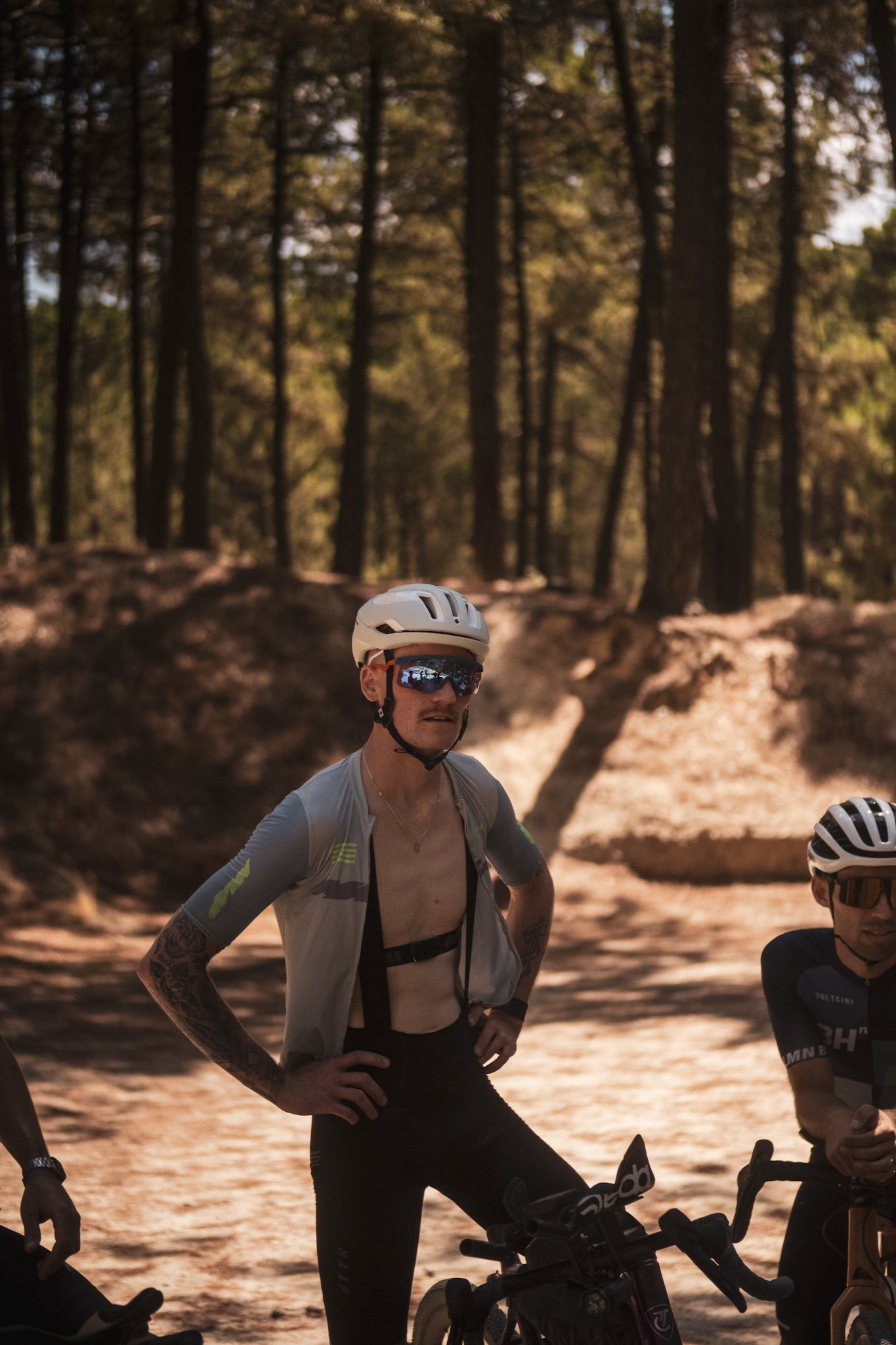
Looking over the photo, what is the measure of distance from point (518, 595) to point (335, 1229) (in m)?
15.3

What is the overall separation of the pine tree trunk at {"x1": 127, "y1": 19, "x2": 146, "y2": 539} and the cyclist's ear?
51.6 feet

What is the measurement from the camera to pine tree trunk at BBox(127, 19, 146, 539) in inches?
829

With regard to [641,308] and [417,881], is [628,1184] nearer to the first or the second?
[417,881]

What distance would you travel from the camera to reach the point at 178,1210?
21.7 ft

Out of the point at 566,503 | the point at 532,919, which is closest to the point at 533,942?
the point at 532,919

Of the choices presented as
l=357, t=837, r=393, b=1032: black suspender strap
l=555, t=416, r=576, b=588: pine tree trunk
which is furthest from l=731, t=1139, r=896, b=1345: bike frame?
l=555, t=416, r=576, b=588: pine tree trunk

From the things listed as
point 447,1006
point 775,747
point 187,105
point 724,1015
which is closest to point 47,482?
point 187,105

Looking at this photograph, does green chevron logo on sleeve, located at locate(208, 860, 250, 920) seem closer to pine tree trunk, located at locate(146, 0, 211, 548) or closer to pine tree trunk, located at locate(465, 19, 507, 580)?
pine tree trunk, located at locate(146, 0, 211, 548)

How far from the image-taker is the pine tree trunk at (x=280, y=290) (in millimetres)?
24019

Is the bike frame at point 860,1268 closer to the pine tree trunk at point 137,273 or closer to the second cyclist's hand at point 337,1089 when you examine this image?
the second cyclist's hand at point 337,1089

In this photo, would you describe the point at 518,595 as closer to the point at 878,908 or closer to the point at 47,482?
the point at 878,908

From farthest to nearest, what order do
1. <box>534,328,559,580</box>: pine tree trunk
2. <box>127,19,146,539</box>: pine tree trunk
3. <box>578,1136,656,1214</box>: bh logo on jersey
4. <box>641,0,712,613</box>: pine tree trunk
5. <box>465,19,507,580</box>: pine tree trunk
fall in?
1. <box>534,328,559,580</box>: pine tree trunk
2. <box>127,19,146,539</box>: pine tree trunk
3. <box>465,19,507,580</box>: pine tree trunk
4. <box>641,0,712,613</box>: pine tree trunk
5. <box>578,1136,656,1214</box>: bh logo on jersey

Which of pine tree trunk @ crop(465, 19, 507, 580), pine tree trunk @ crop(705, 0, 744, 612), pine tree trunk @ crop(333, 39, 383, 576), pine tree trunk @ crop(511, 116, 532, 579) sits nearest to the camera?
pine tree trunk @ crop(465, 19, 507, 580)

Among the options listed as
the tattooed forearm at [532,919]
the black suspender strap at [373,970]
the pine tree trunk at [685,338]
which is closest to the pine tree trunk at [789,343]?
the pine tree trunk at [685,338]
